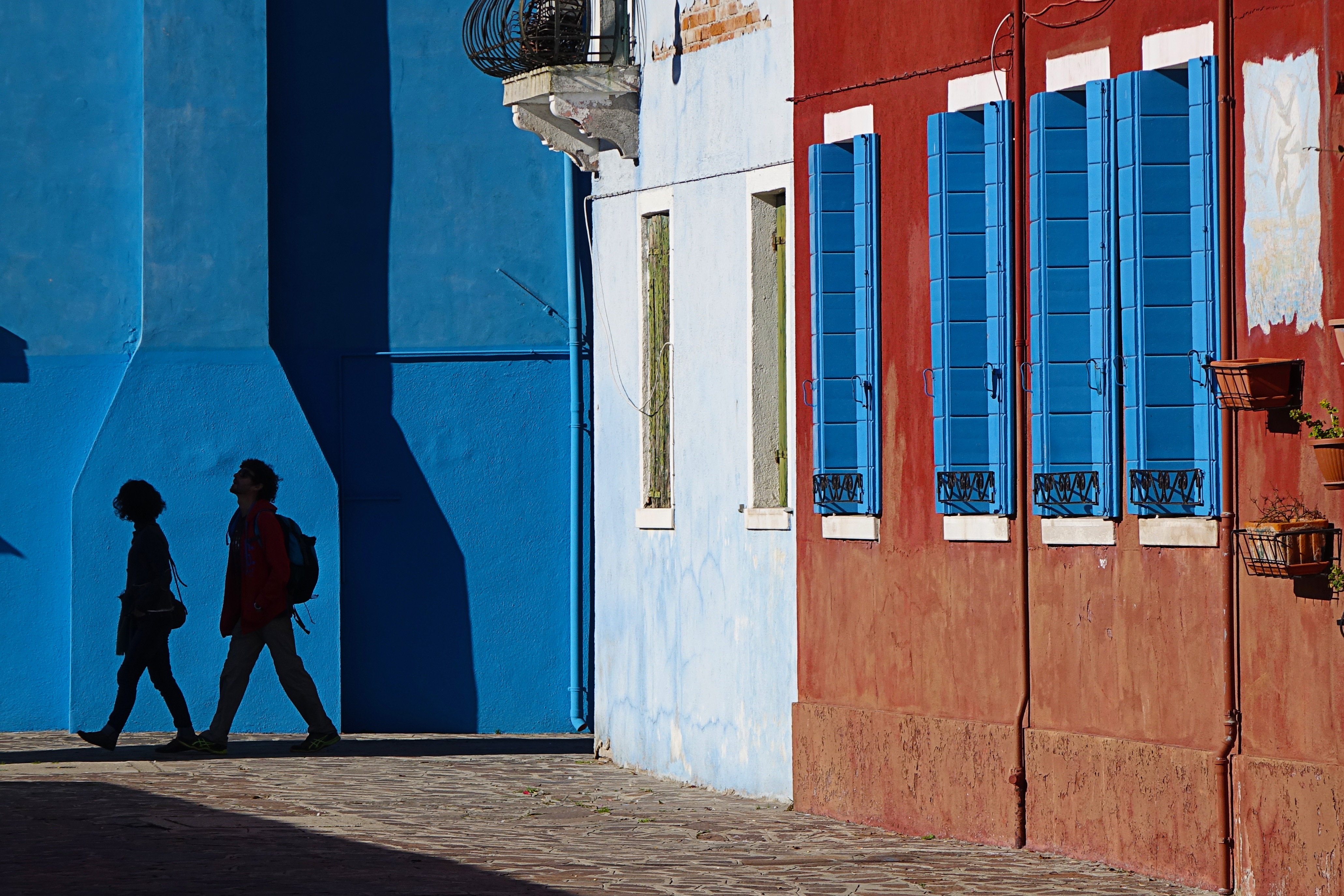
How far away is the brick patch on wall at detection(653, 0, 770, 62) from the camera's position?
13.7m

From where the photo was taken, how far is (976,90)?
11.4 meters

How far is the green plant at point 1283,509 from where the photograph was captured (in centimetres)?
920

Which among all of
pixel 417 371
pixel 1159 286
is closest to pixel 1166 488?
pixel 1159 286

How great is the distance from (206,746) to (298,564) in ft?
4.67

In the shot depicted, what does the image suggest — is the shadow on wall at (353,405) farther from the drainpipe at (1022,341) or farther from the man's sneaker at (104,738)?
the drainpipe at (1022,341)

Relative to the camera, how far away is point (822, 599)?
12.8 meters

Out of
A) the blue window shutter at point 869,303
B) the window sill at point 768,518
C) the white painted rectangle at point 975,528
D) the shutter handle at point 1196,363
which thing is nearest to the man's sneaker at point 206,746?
the window sill at point 768,518

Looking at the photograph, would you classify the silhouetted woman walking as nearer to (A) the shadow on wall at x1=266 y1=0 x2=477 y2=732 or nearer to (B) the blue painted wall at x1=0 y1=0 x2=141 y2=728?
(B) the blue painted wall at x1=0 y1=0 x2=141 y2=728

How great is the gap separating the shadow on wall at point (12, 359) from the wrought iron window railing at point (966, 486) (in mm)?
9223

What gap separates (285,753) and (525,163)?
5.73 meters

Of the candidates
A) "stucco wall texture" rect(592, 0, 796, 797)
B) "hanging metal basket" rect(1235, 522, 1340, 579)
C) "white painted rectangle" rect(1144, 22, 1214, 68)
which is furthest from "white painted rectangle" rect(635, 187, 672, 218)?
"hanging metal basket" rect(1235, 522, 1340, 579)

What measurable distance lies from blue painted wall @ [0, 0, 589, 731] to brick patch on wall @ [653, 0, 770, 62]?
163 inches

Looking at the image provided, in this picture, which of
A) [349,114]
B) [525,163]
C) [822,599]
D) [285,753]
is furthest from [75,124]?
[822,599]

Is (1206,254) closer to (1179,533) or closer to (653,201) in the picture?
(1179,533)
